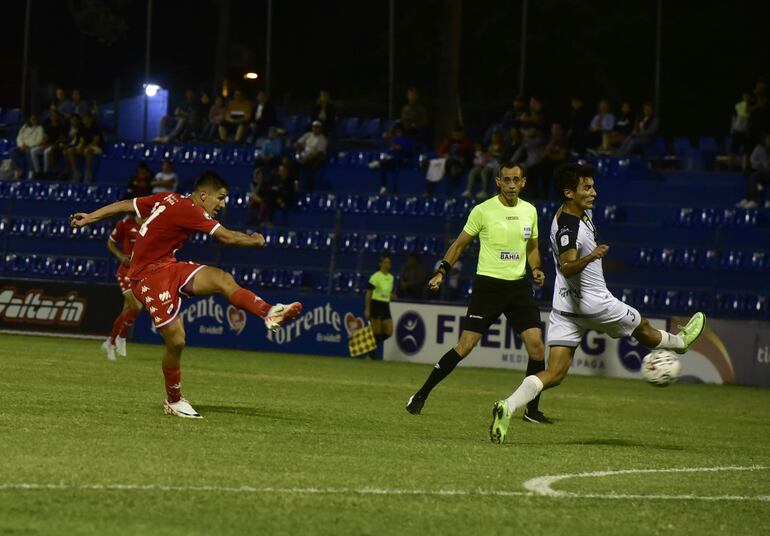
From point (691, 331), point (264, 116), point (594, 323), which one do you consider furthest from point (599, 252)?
point (264, 116)

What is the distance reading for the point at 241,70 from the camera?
37.2m

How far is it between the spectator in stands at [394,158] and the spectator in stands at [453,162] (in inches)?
42.5

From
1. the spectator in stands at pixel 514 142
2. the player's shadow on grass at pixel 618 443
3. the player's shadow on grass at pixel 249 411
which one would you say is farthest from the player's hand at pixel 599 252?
the spectator in stands at pixel 514 142

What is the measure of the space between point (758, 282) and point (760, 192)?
2327 mm

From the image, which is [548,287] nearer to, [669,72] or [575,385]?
[575,385]

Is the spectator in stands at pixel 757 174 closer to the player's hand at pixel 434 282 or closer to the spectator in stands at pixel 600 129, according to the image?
the spectator in stands at pixel 600 129

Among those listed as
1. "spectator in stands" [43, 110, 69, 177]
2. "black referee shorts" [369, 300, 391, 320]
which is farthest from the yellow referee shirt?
"spectator in stands" [43, 110, 69, 177]

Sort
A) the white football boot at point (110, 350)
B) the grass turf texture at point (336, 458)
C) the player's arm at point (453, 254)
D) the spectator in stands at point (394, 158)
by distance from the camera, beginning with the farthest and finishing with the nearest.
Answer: the spectator in stands at point (394, 158), the white football boot at point (110, 350), the player's arm at point (453, 254), the grass turf texture at point (336, 458)

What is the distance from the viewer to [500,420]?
10789mm

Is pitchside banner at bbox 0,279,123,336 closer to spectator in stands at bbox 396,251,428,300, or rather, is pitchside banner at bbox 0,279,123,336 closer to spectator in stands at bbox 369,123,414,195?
spectator in stands at bbox 396,251,428,300

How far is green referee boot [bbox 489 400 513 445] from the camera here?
1077 cm

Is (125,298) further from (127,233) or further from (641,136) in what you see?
(641,136)

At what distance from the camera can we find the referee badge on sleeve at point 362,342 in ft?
85.3

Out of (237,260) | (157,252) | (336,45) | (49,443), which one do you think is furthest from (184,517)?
(336,45)
